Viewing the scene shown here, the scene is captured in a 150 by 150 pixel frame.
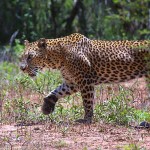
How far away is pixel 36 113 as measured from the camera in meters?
10.3

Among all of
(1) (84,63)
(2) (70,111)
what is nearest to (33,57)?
(1) (84,63)

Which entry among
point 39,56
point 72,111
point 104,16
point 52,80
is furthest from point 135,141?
point 104,16

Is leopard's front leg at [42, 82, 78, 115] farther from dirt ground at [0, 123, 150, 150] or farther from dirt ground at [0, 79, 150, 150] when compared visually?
dirt ground at [0, 123, 150, 150]

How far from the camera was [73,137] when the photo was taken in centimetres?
848

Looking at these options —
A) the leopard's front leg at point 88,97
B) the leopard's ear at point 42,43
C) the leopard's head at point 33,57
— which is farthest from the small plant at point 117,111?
the leopard's ear at point 42,43

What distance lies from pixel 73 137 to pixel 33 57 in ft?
7.46

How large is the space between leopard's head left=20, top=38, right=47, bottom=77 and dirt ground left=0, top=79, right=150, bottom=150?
3.88 ft

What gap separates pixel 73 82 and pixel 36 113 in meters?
0.79

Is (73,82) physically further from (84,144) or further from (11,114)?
(84,144)

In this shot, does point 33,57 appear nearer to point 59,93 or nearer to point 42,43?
point 42,43

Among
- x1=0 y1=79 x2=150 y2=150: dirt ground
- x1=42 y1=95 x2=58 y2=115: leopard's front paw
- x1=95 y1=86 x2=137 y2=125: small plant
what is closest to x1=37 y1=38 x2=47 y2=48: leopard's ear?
x1=42 y1=95 x2=58 y2=115: leopard's front paw

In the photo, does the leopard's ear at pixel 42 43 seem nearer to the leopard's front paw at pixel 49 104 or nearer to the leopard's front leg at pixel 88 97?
the leopard's front paw at pixel 49 104

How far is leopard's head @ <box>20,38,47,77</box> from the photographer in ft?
33.9

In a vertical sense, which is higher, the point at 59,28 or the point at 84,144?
the point at 59,28
